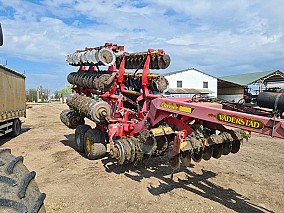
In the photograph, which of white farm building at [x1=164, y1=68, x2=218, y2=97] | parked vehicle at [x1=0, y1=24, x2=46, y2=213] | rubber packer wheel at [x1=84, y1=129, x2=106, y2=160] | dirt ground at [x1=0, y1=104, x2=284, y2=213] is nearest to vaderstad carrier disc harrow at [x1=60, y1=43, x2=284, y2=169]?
rubber packer wheel at [x1=84, y1=129, x2=106, y2=160]

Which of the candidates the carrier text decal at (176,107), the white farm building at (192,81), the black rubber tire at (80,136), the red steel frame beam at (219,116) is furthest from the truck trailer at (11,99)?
the white farm building at (192,81)

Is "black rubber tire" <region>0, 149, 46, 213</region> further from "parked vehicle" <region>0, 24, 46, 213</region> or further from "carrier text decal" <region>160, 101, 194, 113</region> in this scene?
"carrier text decal" <region>160, 101, 194, 113</region>

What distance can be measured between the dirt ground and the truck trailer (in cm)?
281

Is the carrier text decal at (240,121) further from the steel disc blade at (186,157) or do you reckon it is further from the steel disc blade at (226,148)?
the steel disc blade at (226,148)

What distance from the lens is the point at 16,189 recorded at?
2.01 metres

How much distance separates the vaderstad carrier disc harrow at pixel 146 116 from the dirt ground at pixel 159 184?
0.55 m

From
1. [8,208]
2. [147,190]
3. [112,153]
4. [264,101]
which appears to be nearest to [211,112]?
[264,101]

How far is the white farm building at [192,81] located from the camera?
33.8 metres

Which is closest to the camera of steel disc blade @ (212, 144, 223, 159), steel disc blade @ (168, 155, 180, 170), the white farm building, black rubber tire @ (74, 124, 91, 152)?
Answer: steel disc blade @ (168, 155, 180, 170)

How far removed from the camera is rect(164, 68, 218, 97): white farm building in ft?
111

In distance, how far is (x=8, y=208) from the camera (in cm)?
185

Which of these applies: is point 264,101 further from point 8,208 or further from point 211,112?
point 8,208

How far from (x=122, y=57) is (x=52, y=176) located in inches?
136

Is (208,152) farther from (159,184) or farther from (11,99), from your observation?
(11,99)
